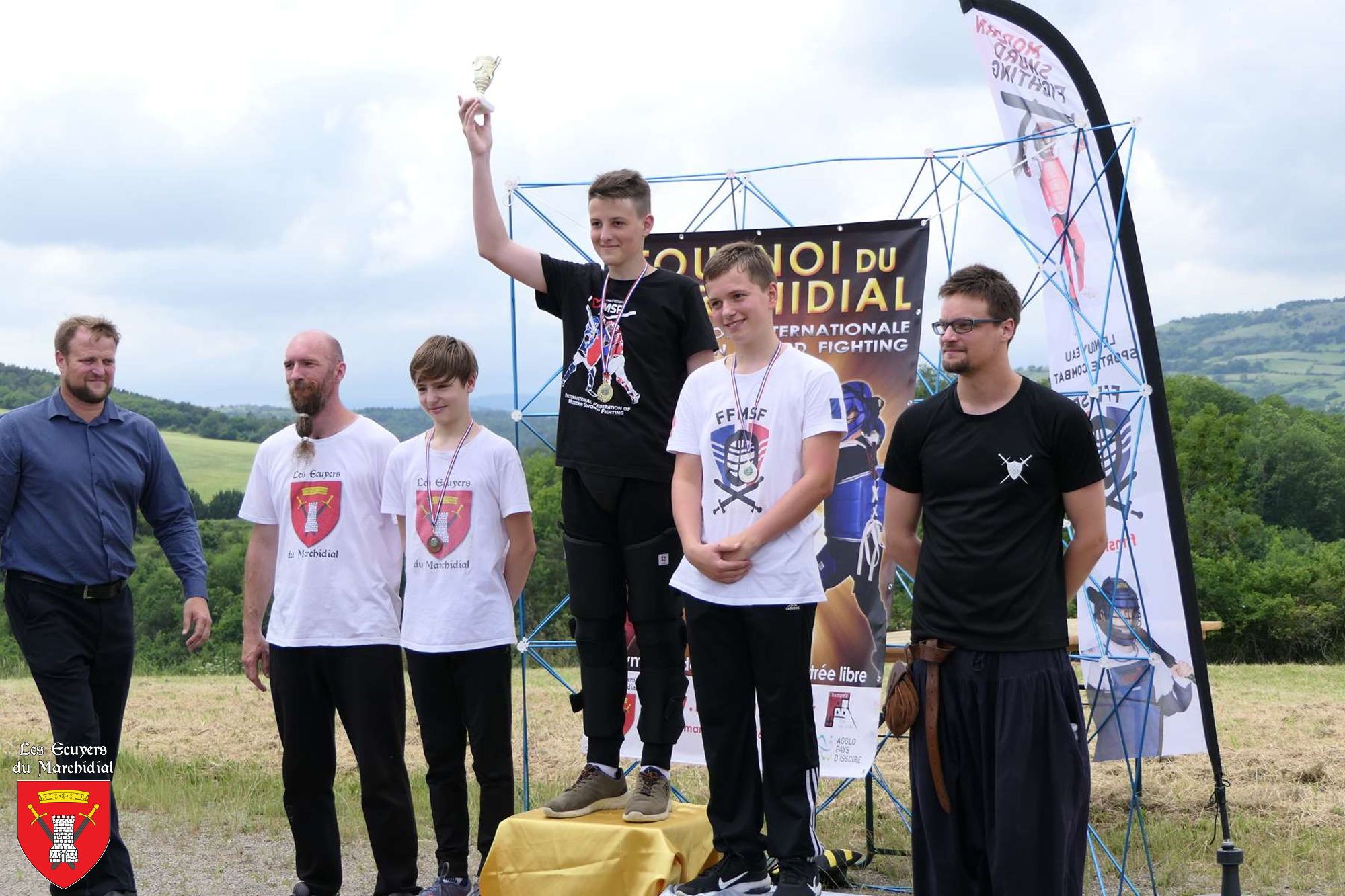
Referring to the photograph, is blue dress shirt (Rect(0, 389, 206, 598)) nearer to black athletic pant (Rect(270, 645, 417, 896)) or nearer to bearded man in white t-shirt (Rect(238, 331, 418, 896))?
bearded man in white t-shirt (Rect(238, 331, 418, 896))

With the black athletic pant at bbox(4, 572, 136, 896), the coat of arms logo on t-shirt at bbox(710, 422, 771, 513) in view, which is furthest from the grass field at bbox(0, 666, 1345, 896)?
the coat of arms logo on t-shirt at bbox(710, 422, 771, 513)

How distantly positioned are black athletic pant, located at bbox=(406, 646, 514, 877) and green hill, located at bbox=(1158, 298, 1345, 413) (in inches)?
1962

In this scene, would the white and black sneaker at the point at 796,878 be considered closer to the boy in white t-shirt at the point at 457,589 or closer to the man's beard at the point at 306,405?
the boy in white t-shirt at the point at 457,589

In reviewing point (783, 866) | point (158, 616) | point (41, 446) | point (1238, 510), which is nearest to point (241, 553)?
point (158, 616)

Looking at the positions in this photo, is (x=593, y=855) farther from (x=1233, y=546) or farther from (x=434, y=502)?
(x=1233, y=546)

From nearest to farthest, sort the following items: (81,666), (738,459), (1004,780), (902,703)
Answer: (1004,780), (902,703), (738,459), (81,666)

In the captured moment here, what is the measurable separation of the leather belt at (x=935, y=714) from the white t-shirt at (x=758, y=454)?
1.18 feet

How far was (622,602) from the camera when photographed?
3.79m

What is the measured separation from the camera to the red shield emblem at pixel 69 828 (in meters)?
4.09

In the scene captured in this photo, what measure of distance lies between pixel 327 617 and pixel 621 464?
110cm

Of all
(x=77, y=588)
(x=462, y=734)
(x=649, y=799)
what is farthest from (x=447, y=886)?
(x=77, y=588)

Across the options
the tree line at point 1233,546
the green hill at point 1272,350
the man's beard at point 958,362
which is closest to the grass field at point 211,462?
the tree line at point 1233,546

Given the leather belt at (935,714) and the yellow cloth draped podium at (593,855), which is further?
the yellow cloth draped podium at (593,855)

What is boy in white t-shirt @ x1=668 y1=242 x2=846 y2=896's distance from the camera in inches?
131
